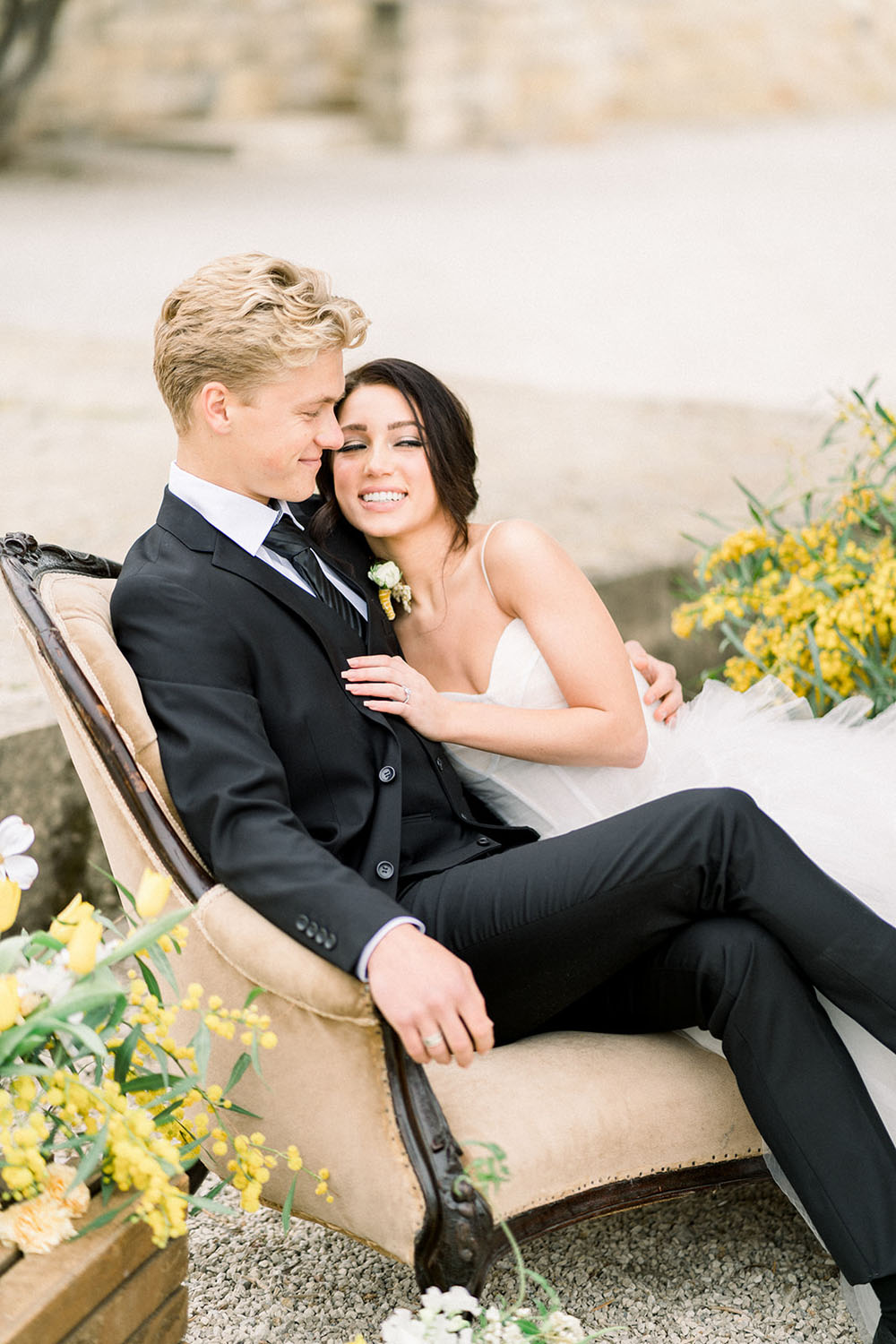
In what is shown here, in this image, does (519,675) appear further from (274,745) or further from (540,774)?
(274,745)

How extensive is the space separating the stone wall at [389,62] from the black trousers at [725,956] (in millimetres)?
13108

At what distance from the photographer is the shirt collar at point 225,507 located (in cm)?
229

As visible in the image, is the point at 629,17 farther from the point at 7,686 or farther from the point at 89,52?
the point at 7,686

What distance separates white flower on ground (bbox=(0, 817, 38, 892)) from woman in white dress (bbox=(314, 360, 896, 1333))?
76cm

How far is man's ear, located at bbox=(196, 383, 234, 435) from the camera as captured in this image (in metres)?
2.21

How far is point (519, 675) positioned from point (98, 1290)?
1314 mm

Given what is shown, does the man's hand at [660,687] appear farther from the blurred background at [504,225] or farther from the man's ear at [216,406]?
the blurred background at [504,225]

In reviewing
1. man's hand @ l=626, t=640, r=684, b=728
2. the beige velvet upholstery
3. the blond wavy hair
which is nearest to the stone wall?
man's hand @ l=626, t=640, r=684, b=728

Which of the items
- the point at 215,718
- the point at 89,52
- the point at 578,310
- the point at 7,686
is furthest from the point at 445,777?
the point at 89,52

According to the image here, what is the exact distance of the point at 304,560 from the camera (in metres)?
2.38

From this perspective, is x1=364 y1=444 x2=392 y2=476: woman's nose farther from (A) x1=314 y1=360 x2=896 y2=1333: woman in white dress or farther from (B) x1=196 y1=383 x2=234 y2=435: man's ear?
(B) x1=196 y1=383 x2=234 y2=435: man's ear

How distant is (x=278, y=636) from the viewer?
2236 millimetres

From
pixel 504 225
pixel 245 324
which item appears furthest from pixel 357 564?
pixel 504 225

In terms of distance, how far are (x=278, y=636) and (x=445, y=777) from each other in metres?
0.40
